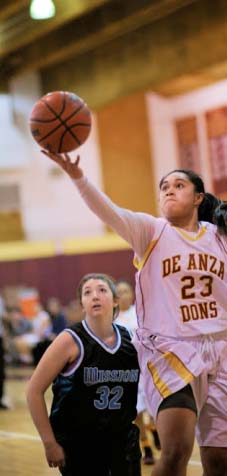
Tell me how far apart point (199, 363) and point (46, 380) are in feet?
2.38

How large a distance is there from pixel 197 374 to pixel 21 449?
16.4 feet

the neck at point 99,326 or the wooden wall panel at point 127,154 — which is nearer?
the neck at point 99,326

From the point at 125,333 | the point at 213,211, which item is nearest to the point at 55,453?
the point at 125,333

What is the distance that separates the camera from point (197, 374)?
12.4 feet

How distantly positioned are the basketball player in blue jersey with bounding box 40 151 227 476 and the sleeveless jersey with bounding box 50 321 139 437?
230 mm

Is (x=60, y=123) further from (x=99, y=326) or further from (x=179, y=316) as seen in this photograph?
(x=179, y=316)

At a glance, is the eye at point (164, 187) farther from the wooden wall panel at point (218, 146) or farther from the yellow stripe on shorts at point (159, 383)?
the wooden wall panel at point (218, 146)

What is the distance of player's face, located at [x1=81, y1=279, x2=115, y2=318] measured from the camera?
4207mm

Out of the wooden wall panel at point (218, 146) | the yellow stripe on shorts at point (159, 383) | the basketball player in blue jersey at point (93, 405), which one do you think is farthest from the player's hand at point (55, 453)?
the wooden wall panel at point (218, 146)

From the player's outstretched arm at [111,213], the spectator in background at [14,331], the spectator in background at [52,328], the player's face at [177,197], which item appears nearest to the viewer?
the player's outstretched arm at [111,213]

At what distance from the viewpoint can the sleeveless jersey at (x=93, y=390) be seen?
159 inches

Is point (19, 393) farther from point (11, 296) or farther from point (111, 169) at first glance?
point (111, 169)

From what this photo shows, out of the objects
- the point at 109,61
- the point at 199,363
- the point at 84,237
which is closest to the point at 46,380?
the point at 199,363

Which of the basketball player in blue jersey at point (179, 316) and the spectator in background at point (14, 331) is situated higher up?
the basketball player in blue jersey at point (179, 316)
